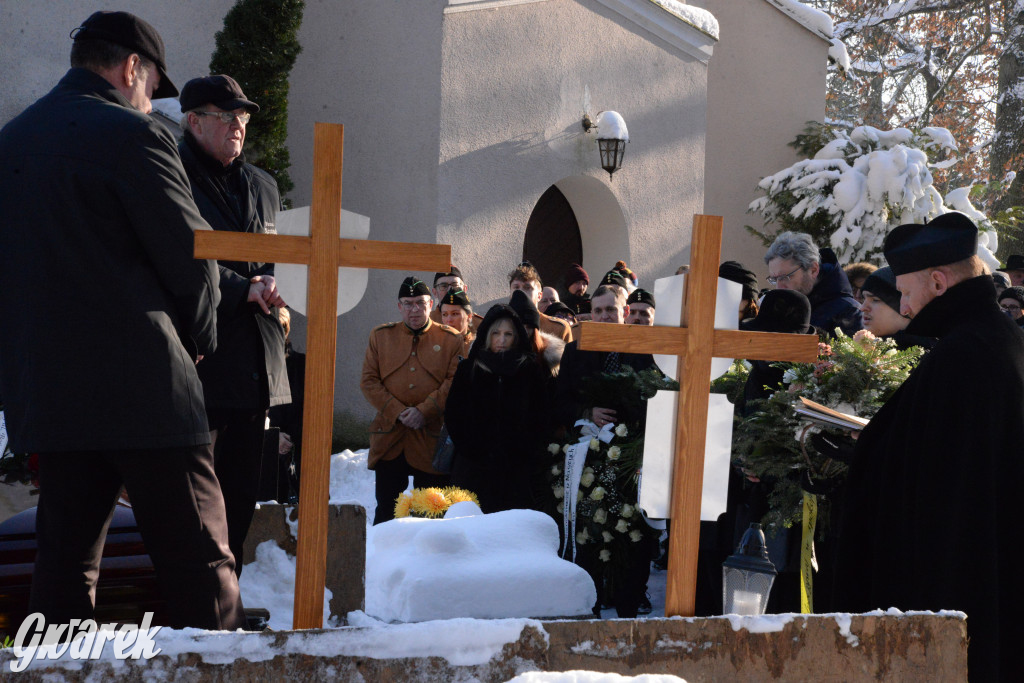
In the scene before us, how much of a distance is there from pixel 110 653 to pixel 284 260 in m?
1.01

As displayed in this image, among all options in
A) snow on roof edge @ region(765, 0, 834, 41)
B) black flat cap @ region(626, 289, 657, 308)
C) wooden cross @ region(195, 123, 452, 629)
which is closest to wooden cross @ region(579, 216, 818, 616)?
wooden cross @ region(195, 123, 452, 629)

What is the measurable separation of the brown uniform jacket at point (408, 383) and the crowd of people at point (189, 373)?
2910 millimetres

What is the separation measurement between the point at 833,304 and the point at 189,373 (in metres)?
3.87

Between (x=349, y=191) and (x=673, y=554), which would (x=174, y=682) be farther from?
(x=349, y=191)

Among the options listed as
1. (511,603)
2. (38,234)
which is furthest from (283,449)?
(38,234)

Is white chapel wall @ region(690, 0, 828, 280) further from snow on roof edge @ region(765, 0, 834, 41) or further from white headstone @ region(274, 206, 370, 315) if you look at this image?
white headstone @ region(274, 206, 370, 315)

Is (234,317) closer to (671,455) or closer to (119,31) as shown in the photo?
(119,31)

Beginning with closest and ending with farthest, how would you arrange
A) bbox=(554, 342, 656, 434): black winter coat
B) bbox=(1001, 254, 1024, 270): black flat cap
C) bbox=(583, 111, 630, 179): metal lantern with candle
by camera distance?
bbox=(554, 342, 656, 434): black winter coat → bbox=(1001, 254, 1024, 270): black flat cap → bbox=(583, 111, 630, 179): metal lantern with candle

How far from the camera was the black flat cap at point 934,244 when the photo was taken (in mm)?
3154

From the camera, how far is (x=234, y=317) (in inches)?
135

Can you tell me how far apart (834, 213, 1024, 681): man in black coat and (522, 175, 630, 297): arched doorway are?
26.6 ft

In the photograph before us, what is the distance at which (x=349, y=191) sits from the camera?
31.7ft

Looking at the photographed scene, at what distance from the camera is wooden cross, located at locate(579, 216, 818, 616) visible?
2.51 m

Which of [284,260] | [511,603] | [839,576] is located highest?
[284,260]
